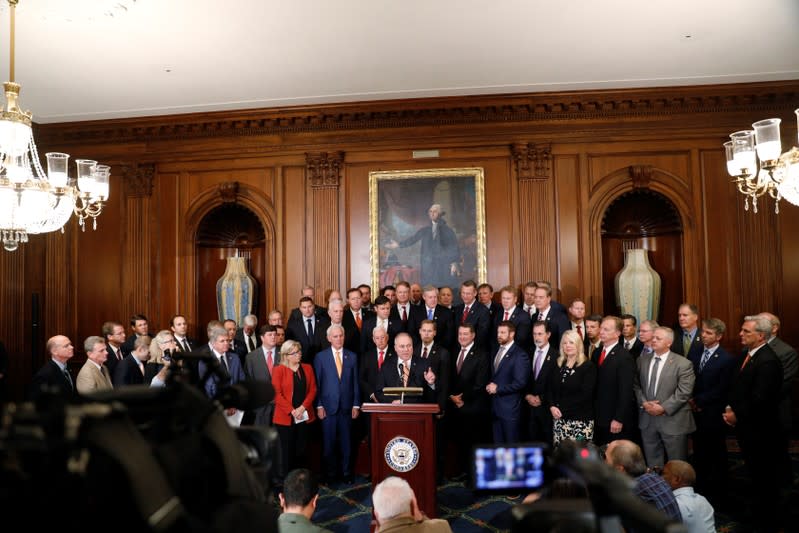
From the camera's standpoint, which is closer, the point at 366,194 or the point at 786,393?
the point at 786,393

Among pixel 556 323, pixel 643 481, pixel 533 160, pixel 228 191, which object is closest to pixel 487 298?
pixel 556 323

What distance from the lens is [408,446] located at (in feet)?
15.8

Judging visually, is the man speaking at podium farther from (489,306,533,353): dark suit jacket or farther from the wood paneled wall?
the wood paneled wall

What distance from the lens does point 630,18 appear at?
5922mm

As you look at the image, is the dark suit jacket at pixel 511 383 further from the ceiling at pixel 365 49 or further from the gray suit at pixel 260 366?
the ceiling at pixel 365 49

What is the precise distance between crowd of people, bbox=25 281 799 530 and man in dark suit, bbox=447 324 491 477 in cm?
1

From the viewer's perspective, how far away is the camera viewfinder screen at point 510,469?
1404mm

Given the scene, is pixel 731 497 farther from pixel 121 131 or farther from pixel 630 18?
pixel 121 131

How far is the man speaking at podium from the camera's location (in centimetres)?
571

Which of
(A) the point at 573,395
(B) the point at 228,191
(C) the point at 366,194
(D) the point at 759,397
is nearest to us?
(D) the point at 759,397

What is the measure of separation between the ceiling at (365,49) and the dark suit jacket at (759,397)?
3.16m

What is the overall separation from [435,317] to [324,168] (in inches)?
109

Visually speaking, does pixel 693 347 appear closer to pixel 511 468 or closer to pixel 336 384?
pixel 336 384

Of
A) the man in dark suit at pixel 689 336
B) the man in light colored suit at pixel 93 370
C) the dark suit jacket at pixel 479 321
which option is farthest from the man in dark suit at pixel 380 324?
the man in dark suit at pixel 689 336
